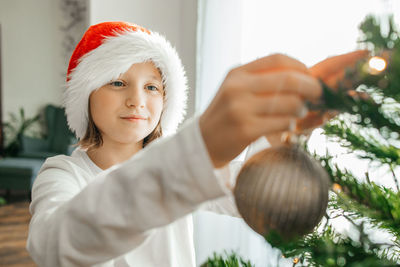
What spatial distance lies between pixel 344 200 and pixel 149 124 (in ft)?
1.85

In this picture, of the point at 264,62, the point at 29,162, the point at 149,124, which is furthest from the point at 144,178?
the point at 29,162

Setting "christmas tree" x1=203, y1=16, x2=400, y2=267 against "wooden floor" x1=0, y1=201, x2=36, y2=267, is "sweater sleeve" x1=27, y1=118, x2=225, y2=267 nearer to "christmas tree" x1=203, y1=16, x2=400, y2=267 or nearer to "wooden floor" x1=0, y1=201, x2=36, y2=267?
"christmas tree" x1=203, y1=16, x2=400, y2=267

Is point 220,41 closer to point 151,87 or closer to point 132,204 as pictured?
point 151,87

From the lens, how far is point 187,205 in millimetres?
306

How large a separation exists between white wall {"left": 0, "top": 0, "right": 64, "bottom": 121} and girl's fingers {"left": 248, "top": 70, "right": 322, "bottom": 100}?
5.11 m

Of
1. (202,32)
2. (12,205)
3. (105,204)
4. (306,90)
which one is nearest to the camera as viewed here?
(306,90)

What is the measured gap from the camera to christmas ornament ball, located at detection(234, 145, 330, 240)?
26 cm

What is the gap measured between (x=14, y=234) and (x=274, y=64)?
3.26m

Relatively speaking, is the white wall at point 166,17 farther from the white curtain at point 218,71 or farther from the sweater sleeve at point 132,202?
the sweater sleeve at point 132,202

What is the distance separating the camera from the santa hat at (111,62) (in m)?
0.85

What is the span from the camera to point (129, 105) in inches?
31.4

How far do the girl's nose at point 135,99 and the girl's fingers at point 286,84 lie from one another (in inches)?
22.2

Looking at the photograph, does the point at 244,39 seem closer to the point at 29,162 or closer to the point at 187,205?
the point at 187,205

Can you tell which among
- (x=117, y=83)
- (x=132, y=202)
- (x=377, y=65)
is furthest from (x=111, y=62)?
(x=377, y=65)
